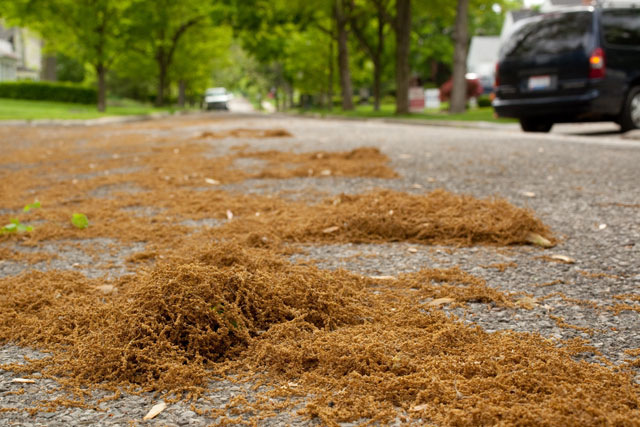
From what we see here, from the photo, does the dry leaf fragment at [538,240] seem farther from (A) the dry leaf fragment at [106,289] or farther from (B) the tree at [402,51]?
(B) the tree at [402,51]

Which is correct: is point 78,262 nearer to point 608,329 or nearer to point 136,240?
point 136,240

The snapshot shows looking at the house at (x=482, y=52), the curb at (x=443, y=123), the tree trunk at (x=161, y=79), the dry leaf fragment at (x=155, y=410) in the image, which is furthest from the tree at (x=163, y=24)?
the dry leaf fragment at (x=155, y=410)

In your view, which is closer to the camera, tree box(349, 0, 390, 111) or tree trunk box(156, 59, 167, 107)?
tree box(349, 0, 390, 111)

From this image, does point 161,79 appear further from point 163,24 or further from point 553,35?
point 553,35

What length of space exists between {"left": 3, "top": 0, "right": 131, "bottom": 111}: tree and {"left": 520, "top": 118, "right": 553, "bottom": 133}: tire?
19947 mm

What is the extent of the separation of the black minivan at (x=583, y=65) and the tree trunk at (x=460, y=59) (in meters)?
10.4

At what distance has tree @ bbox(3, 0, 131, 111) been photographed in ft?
89.0

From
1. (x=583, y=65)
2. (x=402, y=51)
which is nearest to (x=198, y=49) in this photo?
(x=402, y=51)

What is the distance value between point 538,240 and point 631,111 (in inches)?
338

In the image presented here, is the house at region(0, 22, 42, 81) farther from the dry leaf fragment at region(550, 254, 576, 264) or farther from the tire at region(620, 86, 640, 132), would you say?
the dry leaf fragment at region(550, 254, 576, 264)

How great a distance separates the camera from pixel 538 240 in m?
3.75

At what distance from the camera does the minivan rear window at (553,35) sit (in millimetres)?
10891

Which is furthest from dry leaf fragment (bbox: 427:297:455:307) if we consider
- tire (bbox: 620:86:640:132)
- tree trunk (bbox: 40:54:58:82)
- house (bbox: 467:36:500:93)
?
house (bbox: 467:36:500:93)

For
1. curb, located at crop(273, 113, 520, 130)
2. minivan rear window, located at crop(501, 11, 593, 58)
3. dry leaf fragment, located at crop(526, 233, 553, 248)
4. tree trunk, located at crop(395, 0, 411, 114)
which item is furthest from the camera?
tree trunk, located at crop(395, 0, 411, 114)
